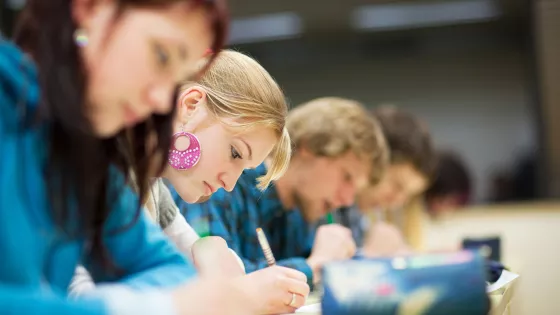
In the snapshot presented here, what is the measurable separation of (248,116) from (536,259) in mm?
1538

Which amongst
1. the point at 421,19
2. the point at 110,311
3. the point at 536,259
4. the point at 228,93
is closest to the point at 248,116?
the point at 228,93

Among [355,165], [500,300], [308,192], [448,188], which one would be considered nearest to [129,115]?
[500,300]

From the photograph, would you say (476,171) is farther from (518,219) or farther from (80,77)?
(80,77)

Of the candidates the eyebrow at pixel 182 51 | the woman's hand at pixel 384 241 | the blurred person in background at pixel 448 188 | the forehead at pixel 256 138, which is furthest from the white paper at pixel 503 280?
the blurred person in background at pixel 448 188

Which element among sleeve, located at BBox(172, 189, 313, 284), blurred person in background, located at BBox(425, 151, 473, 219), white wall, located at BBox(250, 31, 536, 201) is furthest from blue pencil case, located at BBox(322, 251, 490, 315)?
white wall, located at BBox(250, 31, 536, 201)

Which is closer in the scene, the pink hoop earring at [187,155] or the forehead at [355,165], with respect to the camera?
the pink hoop earring at [187,155]

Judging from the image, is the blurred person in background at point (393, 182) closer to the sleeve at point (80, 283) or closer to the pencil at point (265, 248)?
the pencil at point (265, 248)

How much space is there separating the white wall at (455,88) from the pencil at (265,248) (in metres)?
2.06

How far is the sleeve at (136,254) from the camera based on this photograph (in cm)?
58

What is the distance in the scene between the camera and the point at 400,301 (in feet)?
1.73

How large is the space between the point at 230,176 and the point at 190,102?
3.7 inches

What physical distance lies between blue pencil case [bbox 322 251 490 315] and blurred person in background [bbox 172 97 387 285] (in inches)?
12.4

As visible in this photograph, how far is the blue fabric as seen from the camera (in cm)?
84

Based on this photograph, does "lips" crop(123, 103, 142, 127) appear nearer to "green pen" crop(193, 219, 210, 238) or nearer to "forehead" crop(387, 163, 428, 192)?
"green pen" crop(193, 219, 210, 238)
